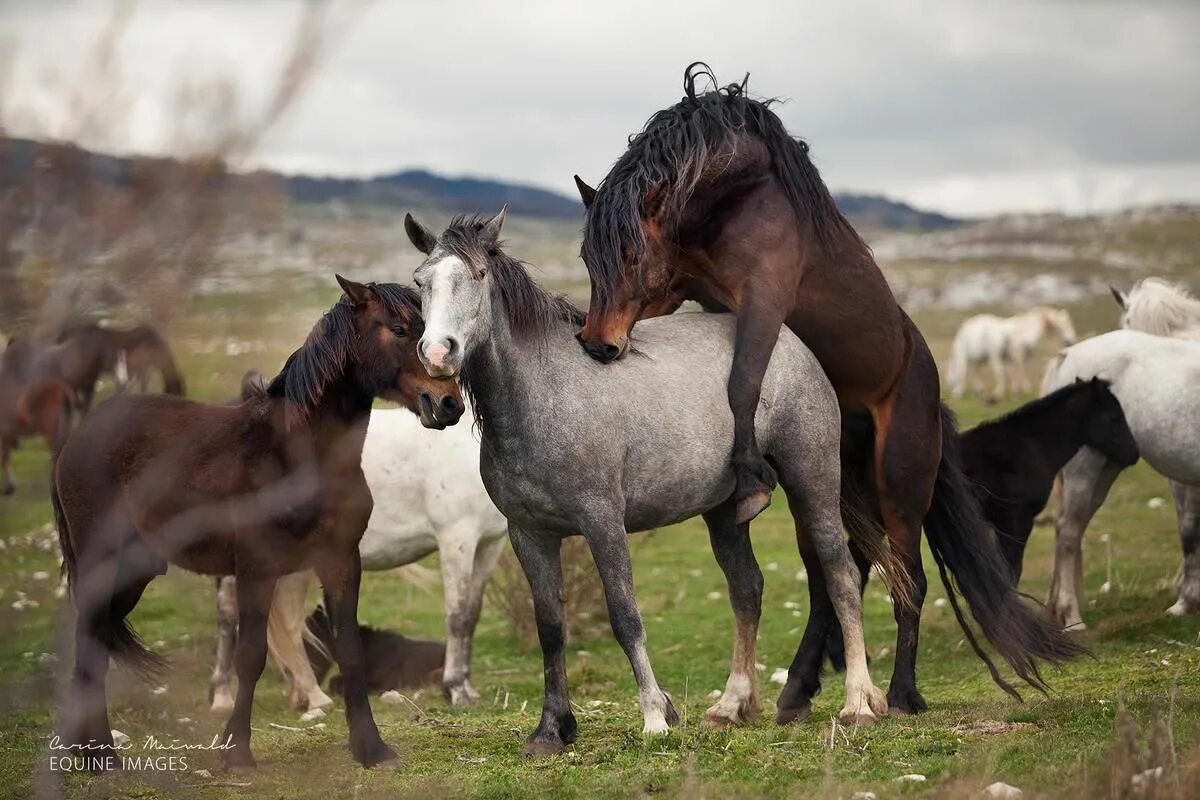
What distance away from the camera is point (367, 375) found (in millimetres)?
6691

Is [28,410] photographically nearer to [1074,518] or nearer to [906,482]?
[906,482]

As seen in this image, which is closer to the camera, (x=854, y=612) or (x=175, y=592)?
(x=175, y=592)

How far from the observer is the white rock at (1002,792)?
15.5 ft

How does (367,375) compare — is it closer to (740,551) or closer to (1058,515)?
(740,551)

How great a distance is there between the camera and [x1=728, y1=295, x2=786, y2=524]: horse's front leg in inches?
260

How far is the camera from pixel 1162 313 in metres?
12.6

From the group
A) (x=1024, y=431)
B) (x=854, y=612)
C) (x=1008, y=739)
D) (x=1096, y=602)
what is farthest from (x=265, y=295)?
(x=1096, y=602)

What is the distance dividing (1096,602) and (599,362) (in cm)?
732

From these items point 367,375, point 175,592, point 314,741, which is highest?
point 367,375

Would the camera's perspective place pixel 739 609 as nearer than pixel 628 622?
No

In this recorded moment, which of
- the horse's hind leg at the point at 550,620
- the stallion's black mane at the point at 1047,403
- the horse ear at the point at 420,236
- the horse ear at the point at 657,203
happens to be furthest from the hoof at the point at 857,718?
the stallion's black mane at the point at 1047,403

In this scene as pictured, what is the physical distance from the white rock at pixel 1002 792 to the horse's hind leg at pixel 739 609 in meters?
2.22

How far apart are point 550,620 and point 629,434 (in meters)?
1.03

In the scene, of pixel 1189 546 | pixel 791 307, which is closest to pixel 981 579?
pixel 791 307
